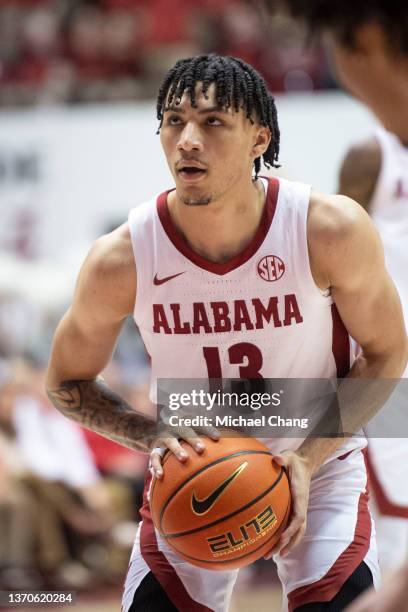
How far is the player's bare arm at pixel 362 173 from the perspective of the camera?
427 centimetres

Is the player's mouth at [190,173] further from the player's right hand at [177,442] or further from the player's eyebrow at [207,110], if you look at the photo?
the player's right hand at [177,442]

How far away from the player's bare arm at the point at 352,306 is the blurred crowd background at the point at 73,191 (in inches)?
63.4

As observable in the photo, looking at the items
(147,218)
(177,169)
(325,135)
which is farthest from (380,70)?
(325,135)

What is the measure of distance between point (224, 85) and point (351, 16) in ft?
4.84

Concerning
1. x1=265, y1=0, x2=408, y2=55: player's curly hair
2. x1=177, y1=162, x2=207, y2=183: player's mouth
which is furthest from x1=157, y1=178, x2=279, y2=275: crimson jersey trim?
x1=265, y1=0, x2=408, y2=55: player's curly hair

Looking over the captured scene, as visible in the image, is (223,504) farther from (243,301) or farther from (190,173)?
(190,173)

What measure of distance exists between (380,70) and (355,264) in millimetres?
1377

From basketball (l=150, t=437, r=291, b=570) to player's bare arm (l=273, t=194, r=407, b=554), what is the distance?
7 cm

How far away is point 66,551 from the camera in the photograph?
6.61 meters

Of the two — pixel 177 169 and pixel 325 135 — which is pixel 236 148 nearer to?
pixel 177 169

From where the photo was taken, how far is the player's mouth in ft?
10.1

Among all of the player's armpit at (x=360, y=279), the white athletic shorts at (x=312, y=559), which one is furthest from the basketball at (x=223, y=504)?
the player's armpit at (x=360, y=279)

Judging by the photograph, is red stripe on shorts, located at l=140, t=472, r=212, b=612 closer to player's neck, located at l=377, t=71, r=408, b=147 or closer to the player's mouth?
the player's mouth

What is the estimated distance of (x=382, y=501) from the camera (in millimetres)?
4418
